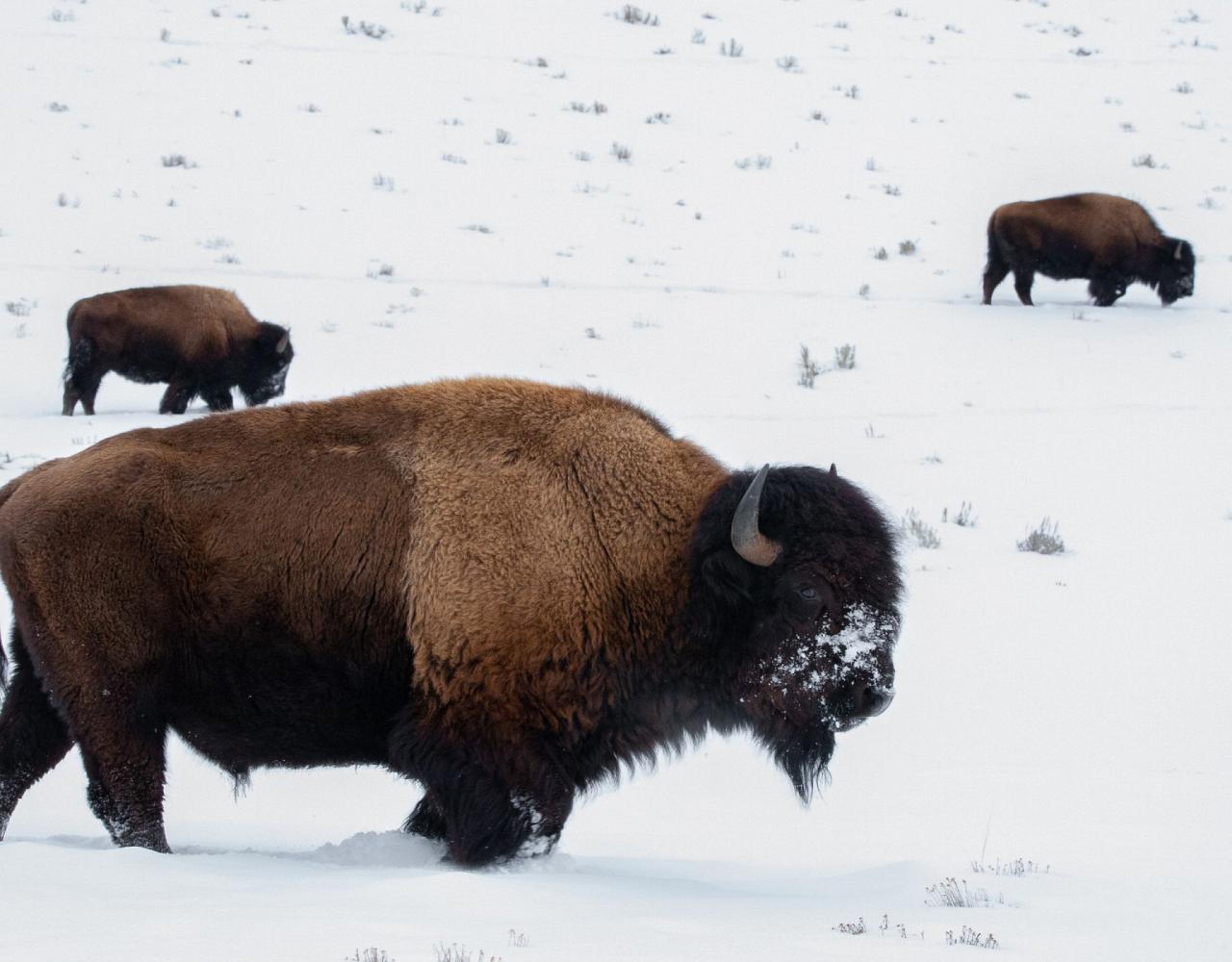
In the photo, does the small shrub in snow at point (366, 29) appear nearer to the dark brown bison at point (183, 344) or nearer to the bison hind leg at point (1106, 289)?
the dark brown bison at point (183, 344)

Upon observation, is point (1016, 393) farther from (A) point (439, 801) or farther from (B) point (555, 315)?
(A) point (439, 801)

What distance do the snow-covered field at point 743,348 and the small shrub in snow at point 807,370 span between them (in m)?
0.15

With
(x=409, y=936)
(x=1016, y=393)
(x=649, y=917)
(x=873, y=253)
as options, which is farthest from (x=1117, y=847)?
(x=873, y=253)

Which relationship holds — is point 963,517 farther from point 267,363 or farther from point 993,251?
point 993,251

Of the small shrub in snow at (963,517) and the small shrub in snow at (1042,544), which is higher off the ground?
the small shrub in snow at (1042,544)

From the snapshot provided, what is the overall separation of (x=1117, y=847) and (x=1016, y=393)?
7620 millimetres

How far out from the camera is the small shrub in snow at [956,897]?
12.0 ft

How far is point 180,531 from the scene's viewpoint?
432 cm

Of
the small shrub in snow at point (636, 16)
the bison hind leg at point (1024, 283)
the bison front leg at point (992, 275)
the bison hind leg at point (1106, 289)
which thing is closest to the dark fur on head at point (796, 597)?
the bison front leg at point (992, 275)

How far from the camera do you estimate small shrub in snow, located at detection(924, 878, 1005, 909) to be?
3668mm

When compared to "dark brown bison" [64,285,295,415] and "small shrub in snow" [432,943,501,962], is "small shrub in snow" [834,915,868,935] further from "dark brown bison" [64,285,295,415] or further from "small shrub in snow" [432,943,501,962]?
"dark brown bison" [64,285,295,415]

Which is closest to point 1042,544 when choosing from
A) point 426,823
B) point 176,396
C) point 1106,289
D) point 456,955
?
point 426,823

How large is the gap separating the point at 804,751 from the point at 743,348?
8.36 metres

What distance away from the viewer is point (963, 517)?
8.59 meters
